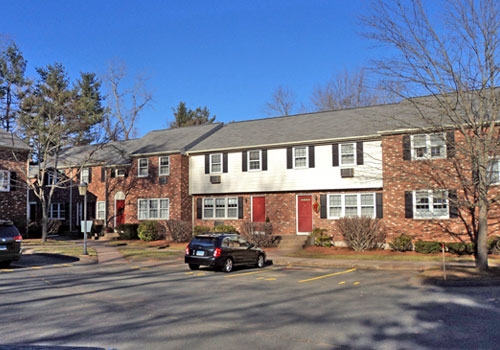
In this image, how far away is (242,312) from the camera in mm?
9109

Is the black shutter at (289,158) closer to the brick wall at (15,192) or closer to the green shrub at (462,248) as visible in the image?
the green shrub at (462,248)

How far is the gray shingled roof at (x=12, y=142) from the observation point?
2944 cm

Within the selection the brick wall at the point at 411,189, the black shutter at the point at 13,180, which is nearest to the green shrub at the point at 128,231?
the black shutter at the point at 13,180

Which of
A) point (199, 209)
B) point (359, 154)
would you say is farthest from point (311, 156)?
point (199, 209)

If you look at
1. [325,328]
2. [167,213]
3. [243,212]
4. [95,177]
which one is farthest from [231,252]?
[95,177]

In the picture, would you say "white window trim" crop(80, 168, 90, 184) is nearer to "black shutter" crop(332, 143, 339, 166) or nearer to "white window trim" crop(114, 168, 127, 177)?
"white window trim" crop(114, 168, 127, 177)

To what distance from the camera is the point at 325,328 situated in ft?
25.4

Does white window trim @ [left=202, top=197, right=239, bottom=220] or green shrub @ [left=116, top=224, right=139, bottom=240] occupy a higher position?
white window trim @ [left=202, top=197, right=239, bottom=220]

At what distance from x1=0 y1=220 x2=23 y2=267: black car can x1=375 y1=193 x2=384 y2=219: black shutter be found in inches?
663

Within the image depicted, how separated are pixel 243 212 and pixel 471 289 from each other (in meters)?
17.1

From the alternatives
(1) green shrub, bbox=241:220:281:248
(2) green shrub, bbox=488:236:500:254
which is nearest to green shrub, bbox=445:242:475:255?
(2) green shrub, bbox=488:236:500:254

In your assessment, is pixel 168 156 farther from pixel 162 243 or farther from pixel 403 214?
pixel 403 214

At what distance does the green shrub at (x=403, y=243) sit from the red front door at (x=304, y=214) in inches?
214

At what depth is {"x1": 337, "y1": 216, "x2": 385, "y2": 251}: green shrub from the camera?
22.0m
